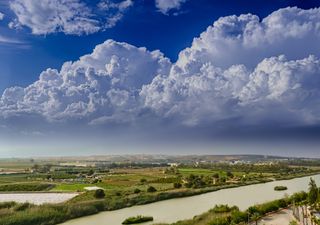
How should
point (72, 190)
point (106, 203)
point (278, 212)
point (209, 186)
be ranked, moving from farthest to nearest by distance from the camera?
point (209, 186), point (72, 190), point (106, 203), point (278, 212)

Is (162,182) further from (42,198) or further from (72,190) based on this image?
(42,198)

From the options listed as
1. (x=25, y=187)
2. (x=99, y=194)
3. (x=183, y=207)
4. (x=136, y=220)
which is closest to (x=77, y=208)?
(x=136, y=220)

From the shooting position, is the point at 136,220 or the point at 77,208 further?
the point at 77,208

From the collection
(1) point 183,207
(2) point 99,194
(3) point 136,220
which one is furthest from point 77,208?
(1) point 183,207

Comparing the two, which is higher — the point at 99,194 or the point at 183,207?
the point at 99,194

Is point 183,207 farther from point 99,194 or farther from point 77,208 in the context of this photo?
point 77,208

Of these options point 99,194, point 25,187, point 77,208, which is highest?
point 25,187

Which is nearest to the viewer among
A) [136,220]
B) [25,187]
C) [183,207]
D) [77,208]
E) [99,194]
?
[136,220]

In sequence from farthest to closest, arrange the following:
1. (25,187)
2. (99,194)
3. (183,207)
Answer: (25,187) < (99,194) < (183,207)

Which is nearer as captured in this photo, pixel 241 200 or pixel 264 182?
pixel 241 200

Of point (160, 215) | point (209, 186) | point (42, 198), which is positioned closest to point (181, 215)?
point (160, 215)

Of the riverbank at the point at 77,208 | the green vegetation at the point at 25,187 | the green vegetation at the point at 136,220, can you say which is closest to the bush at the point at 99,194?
the riverbank at the point at 77,208
